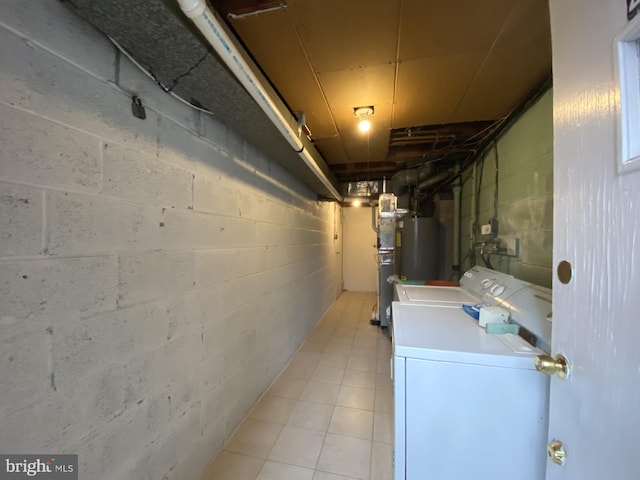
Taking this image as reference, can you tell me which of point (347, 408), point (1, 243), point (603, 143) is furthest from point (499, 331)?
point (1, 243)

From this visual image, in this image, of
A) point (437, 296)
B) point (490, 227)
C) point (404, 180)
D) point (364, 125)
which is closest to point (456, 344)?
point (437, 296)

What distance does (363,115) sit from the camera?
2.16 meters

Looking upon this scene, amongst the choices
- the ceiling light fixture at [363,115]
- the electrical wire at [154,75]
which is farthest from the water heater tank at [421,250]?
the electrical wire at [154,75]

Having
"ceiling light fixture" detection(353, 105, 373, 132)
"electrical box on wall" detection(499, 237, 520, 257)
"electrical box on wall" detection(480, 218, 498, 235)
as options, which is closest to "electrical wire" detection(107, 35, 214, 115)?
"ceiling light fixture" detection(353, 105, 373, 132)

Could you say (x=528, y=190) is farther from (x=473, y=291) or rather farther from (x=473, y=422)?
(x=473, y=422)

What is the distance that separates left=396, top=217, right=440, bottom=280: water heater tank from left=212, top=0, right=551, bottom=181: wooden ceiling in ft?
4.34

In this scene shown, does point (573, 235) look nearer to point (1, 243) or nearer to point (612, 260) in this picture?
point (612, 260)

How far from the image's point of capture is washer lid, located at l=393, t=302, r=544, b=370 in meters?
0.84

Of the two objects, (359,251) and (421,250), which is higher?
(421,250)

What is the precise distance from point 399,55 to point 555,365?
1645 mm

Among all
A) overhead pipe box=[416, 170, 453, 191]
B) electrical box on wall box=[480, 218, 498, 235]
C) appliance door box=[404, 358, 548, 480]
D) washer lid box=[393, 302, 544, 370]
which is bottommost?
appliance door box=[404, 358, 548, 480]

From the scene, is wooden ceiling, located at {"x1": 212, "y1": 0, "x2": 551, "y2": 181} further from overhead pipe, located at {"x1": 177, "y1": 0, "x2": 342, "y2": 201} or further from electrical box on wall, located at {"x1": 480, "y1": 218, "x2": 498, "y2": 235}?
electrical box on wall, located at {"x1": 480, "y1": 218, "x2": 498, "y2": 235}

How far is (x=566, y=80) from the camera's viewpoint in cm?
65

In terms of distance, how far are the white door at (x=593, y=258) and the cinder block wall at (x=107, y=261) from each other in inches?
56.2
